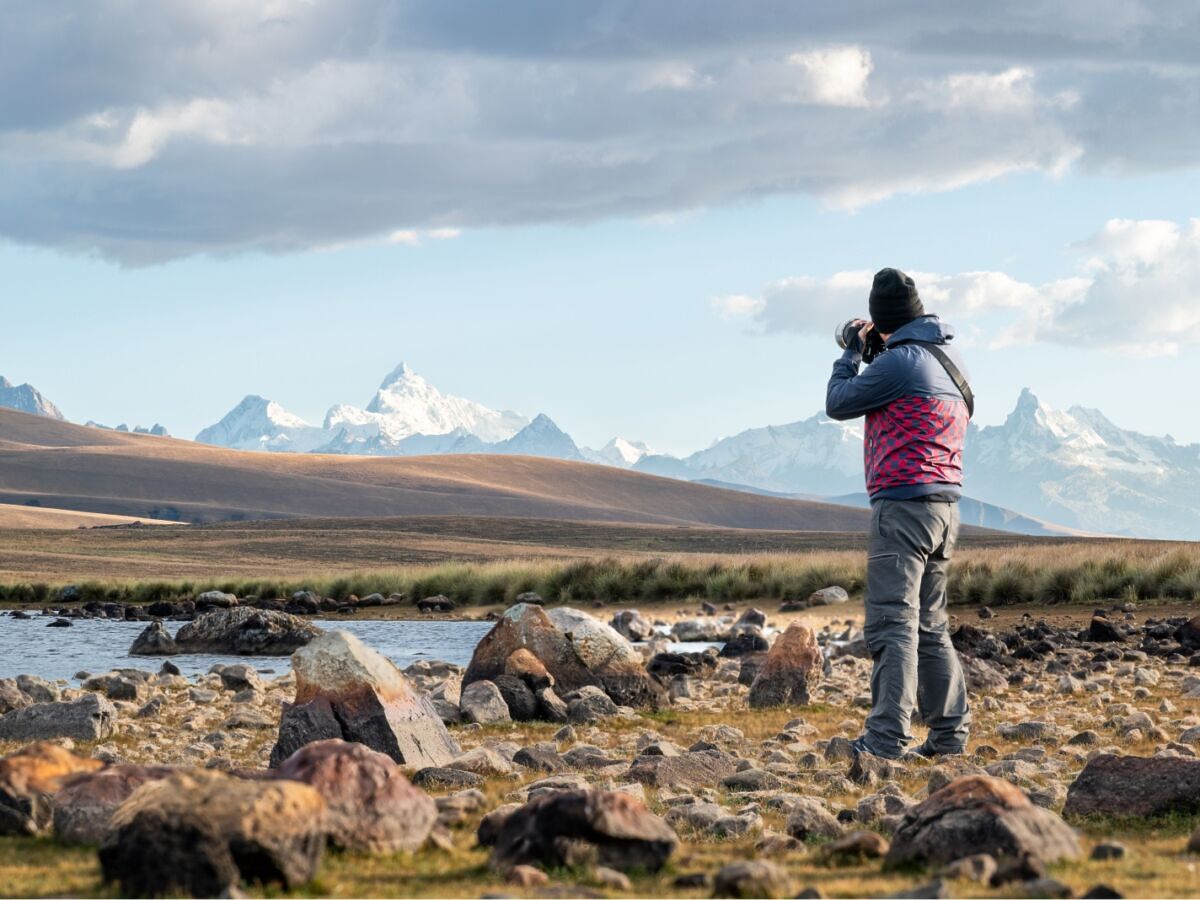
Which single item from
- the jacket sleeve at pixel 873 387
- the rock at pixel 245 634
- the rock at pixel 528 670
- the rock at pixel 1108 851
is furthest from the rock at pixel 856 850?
the rock at pixel 245 634

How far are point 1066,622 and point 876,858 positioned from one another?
2106cm

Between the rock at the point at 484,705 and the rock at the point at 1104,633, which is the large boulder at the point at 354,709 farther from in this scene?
the rock at the point at 1104,633

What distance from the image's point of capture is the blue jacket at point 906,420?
10320mm

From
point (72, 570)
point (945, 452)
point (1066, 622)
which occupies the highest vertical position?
point (945, 452)

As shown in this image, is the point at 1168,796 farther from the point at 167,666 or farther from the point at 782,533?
the point at 782,533

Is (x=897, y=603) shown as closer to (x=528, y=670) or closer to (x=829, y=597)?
(x=528, y=670)

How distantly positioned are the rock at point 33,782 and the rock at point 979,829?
15.2ft

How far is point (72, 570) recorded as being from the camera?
59.4 m

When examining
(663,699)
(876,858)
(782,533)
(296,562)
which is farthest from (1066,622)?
(782,533)

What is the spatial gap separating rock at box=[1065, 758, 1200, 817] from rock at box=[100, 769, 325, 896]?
451cm

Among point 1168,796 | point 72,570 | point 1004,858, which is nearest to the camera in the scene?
point 1004,858

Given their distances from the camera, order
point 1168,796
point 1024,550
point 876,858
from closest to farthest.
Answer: point 876,858
point 1168,796
point 1024,550

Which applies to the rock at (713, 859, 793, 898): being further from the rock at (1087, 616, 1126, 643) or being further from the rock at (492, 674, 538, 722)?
the rock at (1087, 616, 1126, 643)

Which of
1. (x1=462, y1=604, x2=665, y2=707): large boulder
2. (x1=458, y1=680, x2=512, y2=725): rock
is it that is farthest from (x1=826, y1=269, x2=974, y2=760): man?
(x1=462, y1=604, x2=665, y2=707): large boulder
